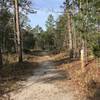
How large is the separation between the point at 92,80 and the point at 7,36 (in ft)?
148

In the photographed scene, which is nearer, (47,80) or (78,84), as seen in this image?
(78,84)

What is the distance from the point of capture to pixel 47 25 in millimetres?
118312

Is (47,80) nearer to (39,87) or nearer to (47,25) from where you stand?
(39,87)

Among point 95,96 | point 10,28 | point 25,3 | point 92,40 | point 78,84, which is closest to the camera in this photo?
point 95,96

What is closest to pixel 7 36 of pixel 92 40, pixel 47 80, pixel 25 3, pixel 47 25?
pixel 25 3

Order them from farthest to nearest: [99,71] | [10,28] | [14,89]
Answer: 1. [10,28]
2. [99,71]
3. [14,89]

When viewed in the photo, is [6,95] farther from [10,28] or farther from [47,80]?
[10,28]

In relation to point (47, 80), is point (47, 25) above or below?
above

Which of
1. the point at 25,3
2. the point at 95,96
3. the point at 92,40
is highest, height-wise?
the point at 25,3

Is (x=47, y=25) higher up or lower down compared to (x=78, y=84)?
higher up

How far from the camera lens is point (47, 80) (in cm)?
1797

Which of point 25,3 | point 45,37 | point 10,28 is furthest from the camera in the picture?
point 45,37

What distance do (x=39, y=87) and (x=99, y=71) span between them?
5.97 meters

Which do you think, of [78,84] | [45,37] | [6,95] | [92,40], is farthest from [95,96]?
[45,37]
